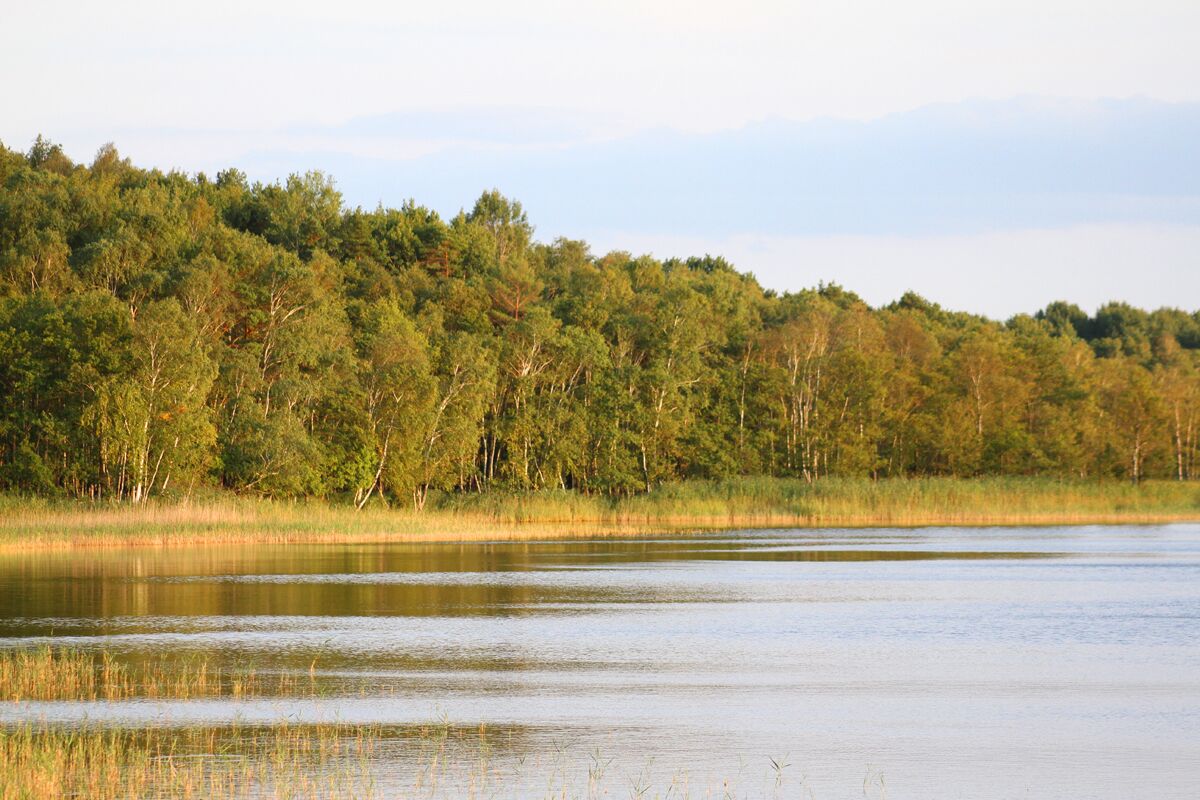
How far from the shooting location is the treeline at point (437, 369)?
57.7 meters

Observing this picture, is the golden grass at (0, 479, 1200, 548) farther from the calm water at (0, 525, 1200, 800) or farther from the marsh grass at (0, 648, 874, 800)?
the marsh grass at (0, 648, 874, 800)

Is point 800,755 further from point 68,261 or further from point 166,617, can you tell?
point 68,261

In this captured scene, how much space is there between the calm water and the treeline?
50.5ft

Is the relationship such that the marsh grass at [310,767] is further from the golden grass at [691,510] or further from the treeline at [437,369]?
the treeline at [437,369]

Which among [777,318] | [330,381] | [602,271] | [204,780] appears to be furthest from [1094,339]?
[204,780]

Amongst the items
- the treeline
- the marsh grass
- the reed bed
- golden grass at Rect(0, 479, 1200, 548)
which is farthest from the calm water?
the treeline

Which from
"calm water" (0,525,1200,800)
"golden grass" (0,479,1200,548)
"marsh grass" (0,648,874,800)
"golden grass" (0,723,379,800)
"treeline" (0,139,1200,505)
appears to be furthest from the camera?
"treeline" (0,139,1200,505)

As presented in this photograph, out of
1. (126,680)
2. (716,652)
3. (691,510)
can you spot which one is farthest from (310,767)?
(691,510)

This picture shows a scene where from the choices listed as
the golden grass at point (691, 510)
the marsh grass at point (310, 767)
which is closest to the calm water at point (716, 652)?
the marsh grass at point (310, 767)

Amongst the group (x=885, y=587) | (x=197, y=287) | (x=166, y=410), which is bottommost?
(x=885, y=587)

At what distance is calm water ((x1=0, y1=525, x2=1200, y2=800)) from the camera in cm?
1524

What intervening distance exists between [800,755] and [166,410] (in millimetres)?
45157

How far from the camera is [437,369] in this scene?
6856 cm

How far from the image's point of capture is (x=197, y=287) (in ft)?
204
